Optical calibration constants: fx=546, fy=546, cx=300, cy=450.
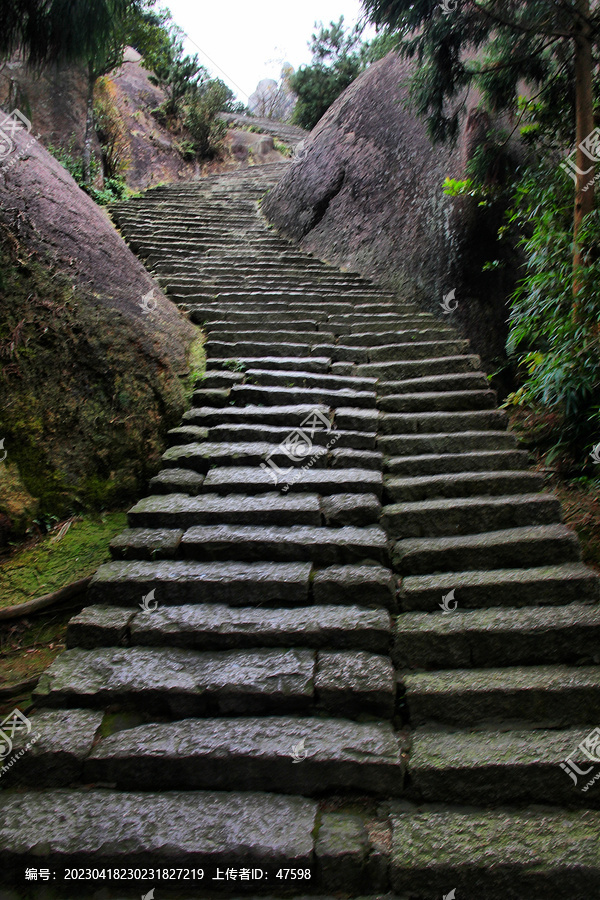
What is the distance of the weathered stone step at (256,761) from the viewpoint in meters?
2.07

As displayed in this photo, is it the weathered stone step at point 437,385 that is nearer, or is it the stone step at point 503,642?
the stone step at point 503,642

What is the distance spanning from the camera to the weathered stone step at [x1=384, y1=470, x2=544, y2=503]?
3.40m

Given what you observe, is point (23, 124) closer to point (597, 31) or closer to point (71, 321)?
point (71, 321)

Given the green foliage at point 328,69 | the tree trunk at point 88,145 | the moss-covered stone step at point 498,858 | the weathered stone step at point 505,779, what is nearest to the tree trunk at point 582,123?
the weathered stone step at point 505,779

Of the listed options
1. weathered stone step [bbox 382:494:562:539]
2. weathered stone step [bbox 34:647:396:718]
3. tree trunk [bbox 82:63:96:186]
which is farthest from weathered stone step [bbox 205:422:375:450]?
tree trunk [bbox 82:63:96:186]

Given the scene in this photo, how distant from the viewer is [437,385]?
4.57 m

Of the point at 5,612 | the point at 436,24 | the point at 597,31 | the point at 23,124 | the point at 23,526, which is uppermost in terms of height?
the point at 436,24

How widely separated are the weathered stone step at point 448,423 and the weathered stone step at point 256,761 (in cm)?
234

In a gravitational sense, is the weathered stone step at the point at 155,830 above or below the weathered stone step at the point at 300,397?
below

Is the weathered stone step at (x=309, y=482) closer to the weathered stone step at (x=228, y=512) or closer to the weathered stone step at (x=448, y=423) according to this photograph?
the weathered stone step at (x=228, y=512)

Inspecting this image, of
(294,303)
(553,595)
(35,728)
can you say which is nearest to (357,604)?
(553,595)

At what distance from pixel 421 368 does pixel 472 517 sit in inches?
77.7

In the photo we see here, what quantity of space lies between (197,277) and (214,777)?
553cm

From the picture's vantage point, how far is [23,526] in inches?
124
